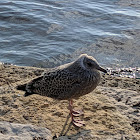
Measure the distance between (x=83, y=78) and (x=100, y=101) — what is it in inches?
34.1

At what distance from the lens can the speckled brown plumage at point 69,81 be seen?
5652 mm

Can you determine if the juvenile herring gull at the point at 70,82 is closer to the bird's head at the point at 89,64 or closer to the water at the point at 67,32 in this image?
the bird's head at the point at 89,64

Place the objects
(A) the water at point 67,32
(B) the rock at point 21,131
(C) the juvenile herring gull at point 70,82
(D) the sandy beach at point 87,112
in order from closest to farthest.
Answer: (B) the rock at point 21,131
(D) the sandy beach at point 87,112
(C) the juvenile herring gull at point 70,82
(A) the water at point 67,32

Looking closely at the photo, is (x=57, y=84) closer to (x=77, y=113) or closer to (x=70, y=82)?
(x=70, y=82)

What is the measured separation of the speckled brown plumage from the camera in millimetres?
5652

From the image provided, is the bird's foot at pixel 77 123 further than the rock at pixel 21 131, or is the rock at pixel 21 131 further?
the bird's foot at pixel 77 123

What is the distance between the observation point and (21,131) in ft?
16.1

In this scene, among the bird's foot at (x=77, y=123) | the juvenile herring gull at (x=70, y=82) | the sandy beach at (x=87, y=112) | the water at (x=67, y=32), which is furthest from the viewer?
the water at (x=67, y=32)

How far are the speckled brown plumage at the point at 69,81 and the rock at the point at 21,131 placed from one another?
96 centimetres

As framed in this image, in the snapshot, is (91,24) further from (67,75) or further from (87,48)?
(67,75)

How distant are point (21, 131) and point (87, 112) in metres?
1.51

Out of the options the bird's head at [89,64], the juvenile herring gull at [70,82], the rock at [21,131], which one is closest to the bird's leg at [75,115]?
the juvenile herring gull at [70,82]

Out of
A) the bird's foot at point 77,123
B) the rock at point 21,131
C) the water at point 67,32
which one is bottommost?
the bird's foot at point 77,123

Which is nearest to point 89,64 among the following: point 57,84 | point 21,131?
point 57,84
